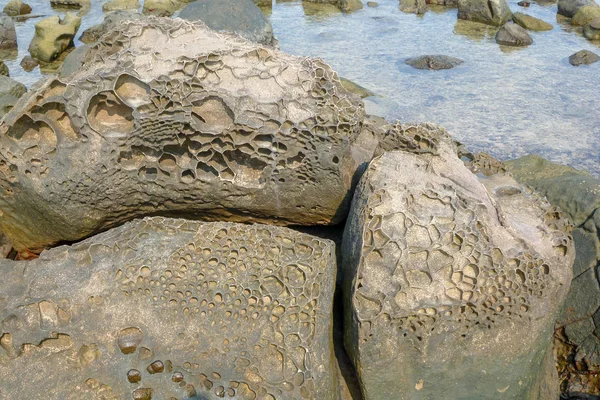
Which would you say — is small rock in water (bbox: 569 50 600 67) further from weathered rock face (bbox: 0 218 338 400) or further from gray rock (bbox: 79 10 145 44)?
weathered rock face (bbox: 0 218 338 400)

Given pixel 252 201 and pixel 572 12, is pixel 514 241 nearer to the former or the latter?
pixel 252 201

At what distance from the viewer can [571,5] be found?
10.5 meters

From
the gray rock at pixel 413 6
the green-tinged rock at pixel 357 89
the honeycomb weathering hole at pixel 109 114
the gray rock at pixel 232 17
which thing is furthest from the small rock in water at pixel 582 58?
the honeycomb weathering hole at pixel 109 114

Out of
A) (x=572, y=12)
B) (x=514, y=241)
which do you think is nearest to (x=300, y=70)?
(x=514, y=241)

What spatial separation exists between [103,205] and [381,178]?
0.98 metres

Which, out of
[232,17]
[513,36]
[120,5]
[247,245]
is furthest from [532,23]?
[247,245]

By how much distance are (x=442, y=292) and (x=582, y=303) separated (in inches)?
43.3

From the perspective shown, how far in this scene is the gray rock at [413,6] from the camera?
11.0m

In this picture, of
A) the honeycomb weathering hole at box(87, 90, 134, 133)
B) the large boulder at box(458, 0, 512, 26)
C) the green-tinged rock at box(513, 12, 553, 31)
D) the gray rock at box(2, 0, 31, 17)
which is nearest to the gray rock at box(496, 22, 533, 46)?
the green-tinged rock at box(513, 12, 553, 31)

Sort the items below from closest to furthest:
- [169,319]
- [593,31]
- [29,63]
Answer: [169,319]
[29,63]
[593,31]

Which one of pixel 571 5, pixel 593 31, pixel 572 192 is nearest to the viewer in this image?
pixel 572 192

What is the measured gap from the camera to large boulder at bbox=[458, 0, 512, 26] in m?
10.3

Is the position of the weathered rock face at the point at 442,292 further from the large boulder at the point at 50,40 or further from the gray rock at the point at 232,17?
the large boulder at the point at 50,40

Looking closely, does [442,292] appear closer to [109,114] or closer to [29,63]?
[109,114]
